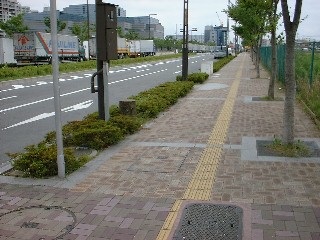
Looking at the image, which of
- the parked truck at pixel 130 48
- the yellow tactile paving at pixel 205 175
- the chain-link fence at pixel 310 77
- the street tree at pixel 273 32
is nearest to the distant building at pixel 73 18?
the parked truck at pixel 130 48

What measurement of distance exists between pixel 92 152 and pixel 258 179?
3.03 metres

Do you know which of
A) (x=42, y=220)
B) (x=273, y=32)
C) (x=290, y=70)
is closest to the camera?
(x=42, y=220)

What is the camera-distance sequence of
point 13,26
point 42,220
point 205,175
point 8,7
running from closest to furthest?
point 42,220
point 205,175
point 13,26
point 8,7

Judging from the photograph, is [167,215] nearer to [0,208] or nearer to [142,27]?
[0,208]

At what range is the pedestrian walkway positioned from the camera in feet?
13.9

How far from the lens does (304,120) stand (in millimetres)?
10086

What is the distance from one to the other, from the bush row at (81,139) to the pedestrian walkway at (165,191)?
0.22 metres

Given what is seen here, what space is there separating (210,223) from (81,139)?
3.80 m

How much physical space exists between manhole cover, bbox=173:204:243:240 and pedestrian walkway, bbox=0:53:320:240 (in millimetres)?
82

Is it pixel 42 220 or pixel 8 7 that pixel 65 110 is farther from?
pixel 8 7

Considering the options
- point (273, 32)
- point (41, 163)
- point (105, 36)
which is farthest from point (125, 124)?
point (273, 32)

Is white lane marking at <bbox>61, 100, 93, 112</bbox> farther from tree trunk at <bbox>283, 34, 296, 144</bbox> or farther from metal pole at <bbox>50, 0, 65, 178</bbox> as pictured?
tree trunk at <bbox>283, 34, 296, 144</bbox>

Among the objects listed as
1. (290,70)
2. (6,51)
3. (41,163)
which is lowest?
(41,163)

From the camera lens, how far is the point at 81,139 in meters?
7.48
